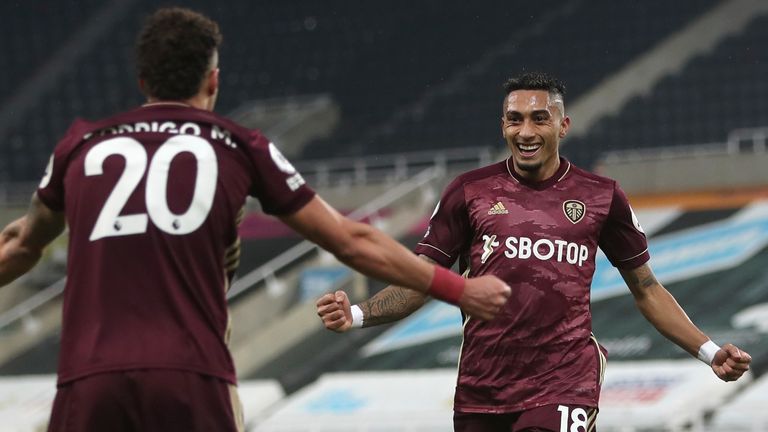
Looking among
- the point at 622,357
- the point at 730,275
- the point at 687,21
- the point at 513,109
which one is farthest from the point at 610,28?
the point at 513,109

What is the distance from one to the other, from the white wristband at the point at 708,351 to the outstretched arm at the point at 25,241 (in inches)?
115

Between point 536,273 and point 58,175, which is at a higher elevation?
point 58,175

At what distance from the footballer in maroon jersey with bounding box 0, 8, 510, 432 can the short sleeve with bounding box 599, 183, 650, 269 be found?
7.36ft

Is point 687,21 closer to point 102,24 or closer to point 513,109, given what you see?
point 102,24

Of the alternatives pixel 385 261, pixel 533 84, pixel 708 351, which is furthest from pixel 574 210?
pixel 385 261

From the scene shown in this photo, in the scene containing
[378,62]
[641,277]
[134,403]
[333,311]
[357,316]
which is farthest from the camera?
[378,62]

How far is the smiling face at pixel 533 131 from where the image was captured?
5945mm

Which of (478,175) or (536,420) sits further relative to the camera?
(478,175)

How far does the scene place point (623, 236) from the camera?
19.7 feet

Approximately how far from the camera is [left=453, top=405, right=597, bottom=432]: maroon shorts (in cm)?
557

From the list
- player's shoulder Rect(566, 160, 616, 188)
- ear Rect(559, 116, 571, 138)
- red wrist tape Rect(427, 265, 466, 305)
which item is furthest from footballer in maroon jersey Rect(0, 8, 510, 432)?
ear Rect(559, 116, 571, 138)

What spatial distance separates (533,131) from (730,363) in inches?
48.5

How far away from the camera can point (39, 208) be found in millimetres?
4012

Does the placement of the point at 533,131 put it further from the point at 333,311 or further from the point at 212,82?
the point at 212,82
